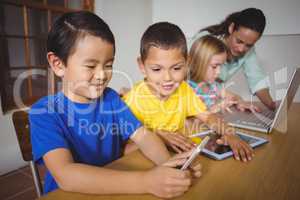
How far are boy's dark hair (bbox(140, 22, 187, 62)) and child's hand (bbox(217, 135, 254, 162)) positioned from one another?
1.40ft

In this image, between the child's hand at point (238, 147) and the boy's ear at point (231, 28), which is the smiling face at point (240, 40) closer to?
the boy's ear at point (231, 28)

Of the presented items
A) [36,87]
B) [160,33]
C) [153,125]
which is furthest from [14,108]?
[160,33]

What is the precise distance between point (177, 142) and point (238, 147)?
181mm

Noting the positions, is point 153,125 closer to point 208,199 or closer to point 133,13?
point 208,199

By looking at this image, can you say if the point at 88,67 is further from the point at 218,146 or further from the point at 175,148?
the point at 218,146

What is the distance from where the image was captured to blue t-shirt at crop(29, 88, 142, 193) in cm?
58

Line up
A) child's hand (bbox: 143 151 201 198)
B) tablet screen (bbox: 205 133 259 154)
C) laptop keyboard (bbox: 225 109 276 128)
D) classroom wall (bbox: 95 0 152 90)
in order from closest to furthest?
child's hand (bbox: 143 151 201 198), tablet screen (bbox: 205 133 259 154), laptop keyboard (bbox: 225 109 276 128), classroom wall (bbox: 95 0 152 90)

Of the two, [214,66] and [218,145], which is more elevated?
[214,66]

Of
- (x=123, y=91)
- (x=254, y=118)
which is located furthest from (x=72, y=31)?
(x=123, y=91)

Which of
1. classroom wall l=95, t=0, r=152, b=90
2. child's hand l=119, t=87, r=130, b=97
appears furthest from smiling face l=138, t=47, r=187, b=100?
classroom wall l=95, t=0, r=152, b=90

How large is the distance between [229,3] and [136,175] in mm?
1623

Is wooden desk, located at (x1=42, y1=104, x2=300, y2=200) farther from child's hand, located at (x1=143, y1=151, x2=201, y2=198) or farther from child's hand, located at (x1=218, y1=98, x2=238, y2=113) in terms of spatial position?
child's hand, located at (x1=218, y1=98, x2=238, y2=113)

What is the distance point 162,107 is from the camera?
1.08 metres

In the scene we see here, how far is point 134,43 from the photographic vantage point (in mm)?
2811
